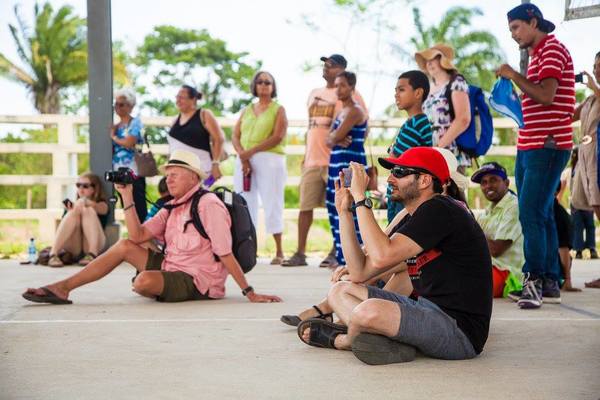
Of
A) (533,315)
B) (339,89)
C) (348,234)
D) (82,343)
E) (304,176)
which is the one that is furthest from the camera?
(304,176)

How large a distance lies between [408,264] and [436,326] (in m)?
0.41

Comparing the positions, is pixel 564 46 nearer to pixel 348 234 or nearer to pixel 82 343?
pixel 348 234

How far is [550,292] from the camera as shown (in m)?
6.26

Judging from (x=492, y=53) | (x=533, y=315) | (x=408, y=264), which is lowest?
(x=533, y=315)

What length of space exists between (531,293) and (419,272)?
196 cm

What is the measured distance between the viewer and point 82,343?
464cm

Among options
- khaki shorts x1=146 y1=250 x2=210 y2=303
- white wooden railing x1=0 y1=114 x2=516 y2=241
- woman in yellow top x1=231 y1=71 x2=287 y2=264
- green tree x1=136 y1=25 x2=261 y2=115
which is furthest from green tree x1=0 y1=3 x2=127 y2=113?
khaki shorts x1=146 y1=250 x2=210 y2=303

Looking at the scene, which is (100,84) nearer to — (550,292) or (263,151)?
(263,151)

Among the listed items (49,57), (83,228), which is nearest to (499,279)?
(83,228)

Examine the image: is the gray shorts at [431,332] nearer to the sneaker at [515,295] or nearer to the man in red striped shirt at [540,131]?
the man in red striped shirt at [540,131]

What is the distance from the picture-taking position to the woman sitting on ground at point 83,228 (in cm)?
930

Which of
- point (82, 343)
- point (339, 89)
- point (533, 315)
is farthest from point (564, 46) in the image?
point (82, 343)

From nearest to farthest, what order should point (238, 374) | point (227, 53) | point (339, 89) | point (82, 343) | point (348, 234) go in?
point (238, 374), point (348, 234), point (82, 343), point (339, 89), point (227, 53)

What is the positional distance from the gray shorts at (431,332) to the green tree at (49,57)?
28.8m
